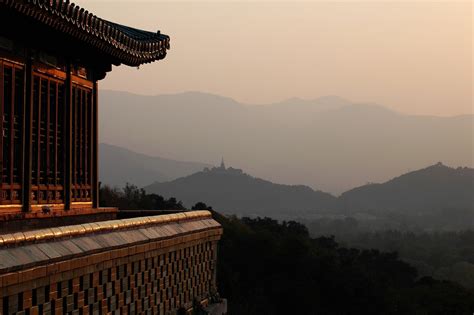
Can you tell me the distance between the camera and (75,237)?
27.5 feet

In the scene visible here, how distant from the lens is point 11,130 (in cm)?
1030


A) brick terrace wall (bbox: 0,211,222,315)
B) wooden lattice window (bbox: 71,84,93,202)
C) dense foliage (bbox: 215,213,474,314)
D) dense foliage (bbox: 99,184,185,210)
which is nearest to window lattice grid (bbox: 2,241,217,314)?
brick terrace wall (bbox: 0,211,222,315)

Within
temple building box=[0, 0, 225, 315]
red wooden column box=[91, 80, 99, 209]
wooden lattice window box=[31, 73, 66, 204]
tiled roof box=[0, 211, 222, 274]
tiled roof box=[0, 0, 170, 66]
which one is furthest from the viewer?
red wooden column box=[91, 80, 99, 209]

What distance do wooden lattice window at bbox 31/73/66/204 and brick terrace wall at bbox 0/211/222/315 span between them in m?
1.54

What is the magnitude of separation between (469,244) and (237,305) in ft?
371

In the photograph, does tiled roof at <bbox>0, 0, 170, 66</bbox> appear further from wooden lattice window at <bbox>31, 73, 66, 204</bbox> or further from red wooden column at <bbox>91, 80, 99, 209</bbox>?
wooden lattice window at <bbox>31, 73, 66, 204</bbox>

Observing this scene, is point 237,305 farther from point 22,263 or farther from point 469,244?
point 469,244

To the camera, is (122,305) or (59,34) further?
(59,34)

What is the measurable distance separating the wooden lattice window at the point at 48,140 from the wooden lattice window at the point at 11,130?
0.38 meters

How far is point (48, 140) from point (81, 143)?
148cm

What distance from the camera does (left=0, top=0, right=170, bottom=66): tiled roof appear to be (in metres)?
9.44

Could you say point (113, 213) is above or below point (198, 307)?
above

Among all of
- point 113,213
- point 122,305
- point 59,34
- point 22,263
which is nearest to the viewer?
point 22,263

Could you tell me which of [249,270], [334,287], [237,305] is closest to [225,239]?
[249,270]
